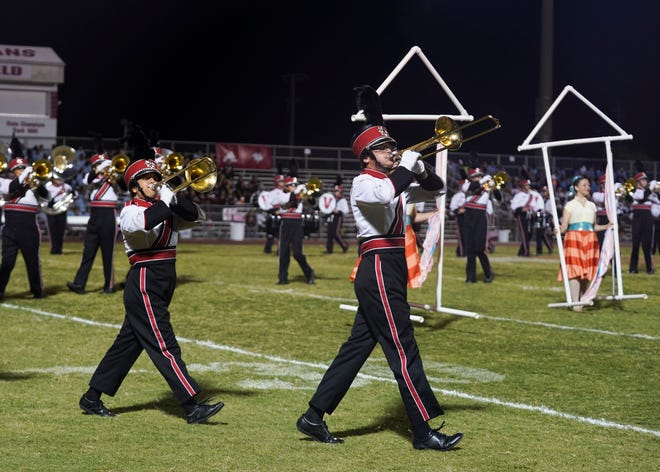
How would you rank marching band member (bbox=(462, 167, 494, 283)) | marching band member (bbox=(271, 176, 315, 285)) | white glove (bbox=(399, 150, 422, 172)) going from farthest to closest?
marching band member (bbox=(462, 167, 494, 283)) < marching band member (bbox=(271, 176, 315, 285)) < white glove (bbox=(399, 150, 422, 172))

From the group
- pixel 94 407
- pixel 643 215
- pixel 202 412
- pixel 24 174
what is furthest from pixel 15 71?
pixel 202 412

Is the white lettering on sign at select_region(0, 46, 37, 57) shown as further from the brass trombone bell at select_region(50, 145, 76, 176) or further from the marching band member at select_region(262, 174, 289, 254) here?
the brass trombone bell at select_region(50, 145, 76, 176)

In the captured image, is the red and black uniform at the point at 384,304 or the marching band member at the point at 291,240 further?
the marching band member at the point at 291,240

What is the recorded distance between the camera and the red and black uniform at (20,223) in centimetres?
1309

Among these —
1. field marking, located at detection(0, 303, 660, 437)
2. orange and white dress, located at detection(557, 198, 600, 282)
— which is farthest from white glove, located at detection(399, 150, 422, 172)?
orange and white dress, located at detection(557, 198, 600, 282)

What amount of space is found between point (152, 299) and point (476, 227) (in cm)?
1133

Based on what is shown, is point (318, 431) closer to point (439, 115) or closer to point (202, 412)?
point (202, 412)

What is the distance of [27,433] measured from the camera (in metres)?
6.09

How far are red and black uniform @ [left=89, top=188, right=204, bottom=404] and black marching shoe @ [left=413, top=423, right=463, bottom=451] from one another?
56.9 inches

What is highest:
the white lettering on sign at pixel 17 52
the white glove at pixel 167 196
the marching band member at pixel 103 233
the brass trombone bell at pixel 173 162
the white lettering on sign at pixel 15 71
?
the white lettering on sign at pixel 17 52

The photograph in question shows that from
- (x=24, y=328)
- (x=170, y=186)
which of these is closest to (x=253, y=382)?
(x=170, y=186)

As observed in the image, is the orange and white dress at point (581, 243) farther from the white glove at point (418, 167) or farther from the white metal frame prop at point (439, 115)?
the white glove at point (418, 167)

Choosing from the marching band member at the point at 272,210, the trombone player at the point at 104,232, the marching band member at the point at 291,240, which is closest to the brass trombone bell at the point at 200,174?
the trombone player at the point at 104,232

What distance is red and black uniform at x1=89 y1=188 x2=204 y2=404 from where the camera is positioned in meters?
6.30
